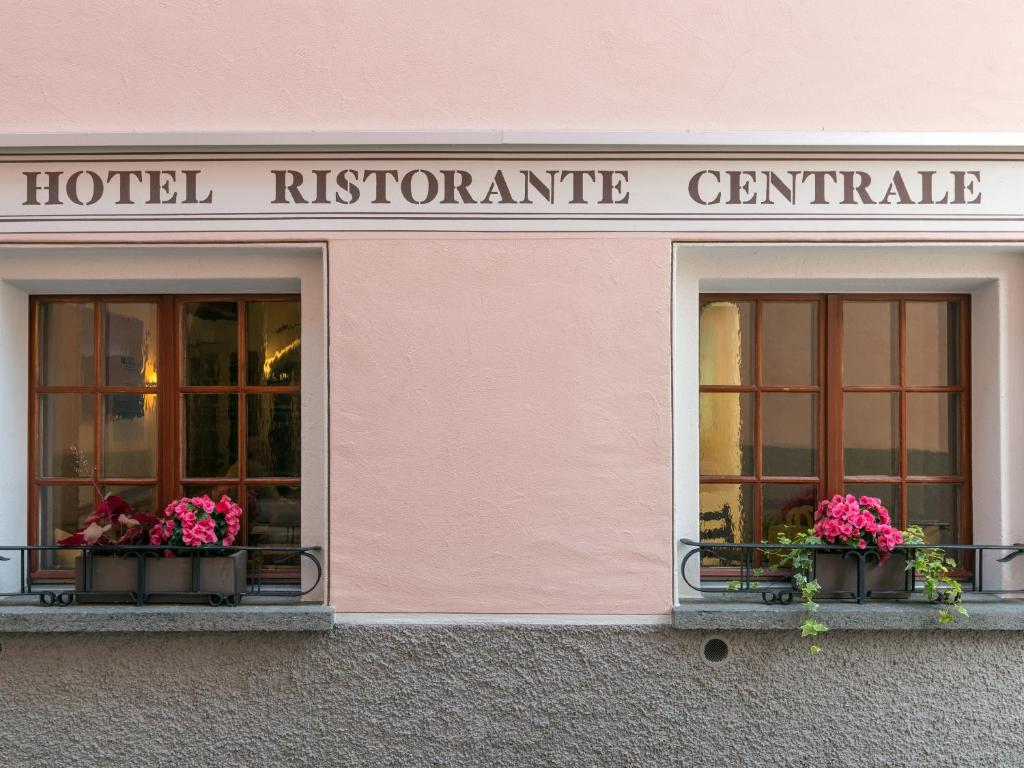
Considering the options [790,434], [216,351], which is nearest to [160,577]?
[216,351]

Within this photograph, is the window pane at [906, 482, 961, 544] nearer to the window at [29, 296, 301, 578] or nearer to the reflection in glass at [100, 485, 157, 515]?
the window at [29, 296, 301, 578]

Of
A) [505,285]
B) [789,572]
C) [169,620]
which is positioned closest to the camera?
[169,620]

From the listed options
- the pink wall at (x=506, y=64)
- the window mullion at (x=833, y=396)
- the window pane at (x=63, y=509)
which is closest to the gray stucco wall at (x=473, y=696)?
the window pane at (x=63, y=509)

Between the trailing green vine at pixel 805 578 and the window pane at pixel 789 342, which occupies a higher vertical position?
the window pane at pixel 789 342

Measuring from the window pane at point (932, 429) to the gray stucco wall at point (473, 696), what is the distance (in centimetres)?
103

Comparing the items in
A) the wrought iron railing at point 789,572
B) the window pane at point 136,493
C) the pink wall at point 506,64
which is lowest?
the wrought iron railing at point 789,572

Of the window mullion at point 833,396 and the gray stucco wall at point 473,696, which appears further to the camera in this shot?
the window mullion at point 833,396

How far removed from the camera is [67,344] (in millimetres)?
4324

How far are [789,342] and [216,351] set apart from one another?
3.70 m

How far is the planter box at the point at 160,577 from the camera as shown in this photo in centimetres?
393

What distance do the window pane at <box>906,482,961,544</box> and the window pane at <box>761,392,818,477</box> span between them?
0.68m

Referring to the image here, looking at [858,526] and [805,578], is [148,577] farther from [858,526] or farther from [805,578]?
[858,526]

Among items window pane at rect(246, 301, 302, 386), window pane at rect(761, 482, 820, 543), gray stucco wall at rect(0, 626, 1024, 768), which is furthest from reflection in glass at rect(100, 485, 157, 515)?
window pane at rect(761, 482, 820, 543)

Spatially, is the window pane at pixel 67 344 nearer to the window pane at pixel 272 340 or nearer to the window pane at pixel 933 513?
the window pane at pixel 272 340
